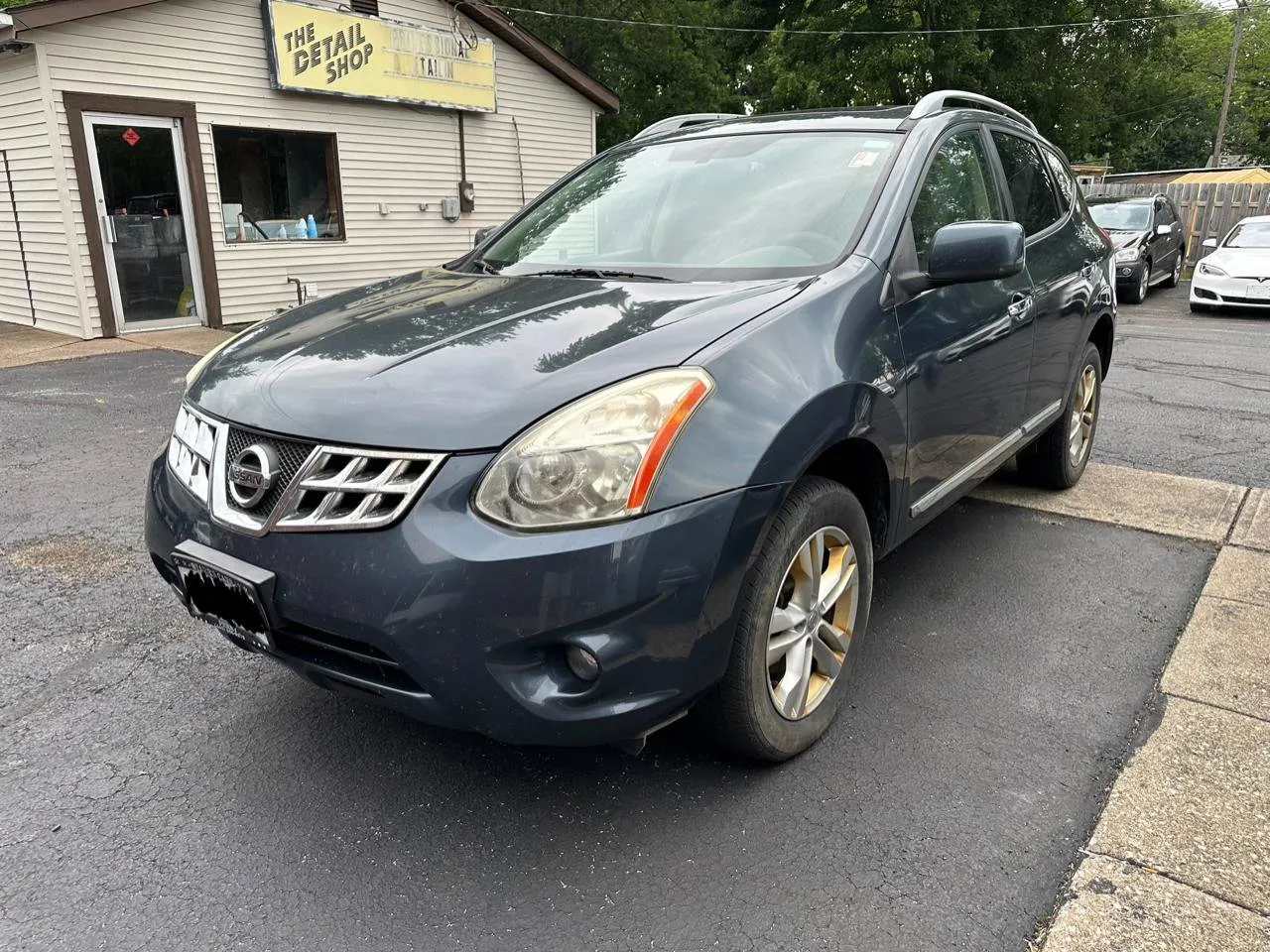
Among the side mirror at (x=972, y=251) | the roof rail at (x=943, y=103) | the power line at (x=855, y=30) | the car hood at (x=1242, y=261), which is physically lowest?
the car hood at (x=1242, y=261)

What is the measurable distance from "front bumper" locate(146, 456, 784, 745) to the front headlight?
37mm

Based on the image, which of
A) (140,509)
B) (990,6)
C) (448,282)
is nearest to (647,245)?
(448,282)

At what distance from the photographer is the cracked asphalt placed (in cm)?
202

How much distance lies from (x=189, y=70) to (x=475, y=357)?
10232 millimetres

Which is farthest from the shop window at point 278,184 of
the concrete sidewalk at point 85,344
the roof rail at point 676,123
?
the roof rail at point 676,123

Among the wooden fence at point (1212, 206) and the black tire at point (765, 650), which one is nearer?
the black tire at point (765, 650)

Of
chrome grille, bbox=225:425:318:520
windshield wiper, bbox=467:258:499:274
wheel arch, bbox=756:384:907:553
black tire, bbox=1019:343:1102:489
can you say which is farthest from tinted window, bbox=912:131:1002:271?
chrome grille, bbox=225:425:318:520

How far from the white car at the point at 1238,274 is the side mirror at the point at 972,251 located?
476 inches

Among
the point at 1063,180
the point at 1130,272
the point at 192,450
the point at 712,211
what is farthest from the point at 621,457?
the point at 1130,272

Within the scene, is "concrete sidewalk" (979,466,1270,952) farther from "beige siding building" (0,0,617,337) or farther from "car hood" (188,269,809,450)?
"beige siding building" (0,0,617,337)

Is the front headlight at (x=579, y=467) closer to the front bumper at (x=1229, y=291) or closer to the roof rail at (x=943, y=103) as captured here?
the roof rail at (x=943, y=103)

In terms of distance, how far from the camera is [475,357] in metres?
2.22

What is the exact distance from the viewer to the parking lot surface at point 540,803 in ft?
6.64

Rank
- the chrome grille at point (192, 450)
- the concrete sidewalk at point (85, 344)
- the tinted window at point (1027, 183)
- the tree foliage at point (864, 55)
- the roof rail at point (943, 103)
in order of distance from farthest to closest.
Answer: the tree foliage at point (864, 55) → the concrete sidewalk at point (85, 344) → the tinted window at point (1027, 183) → the roof rail at point (943, 103) → the chrome grille at point (192, 450)
